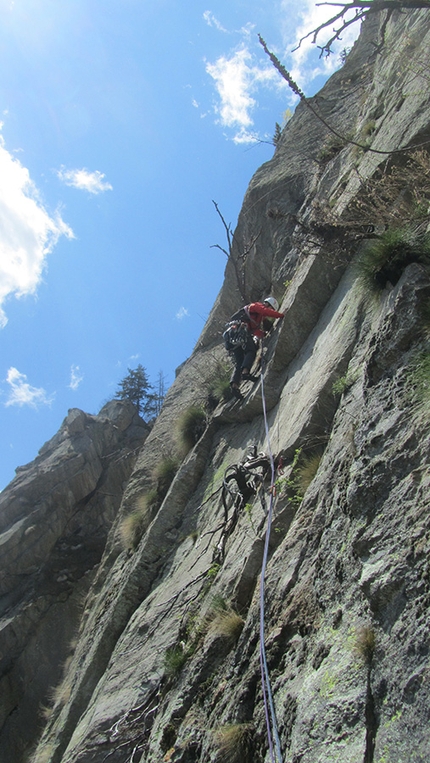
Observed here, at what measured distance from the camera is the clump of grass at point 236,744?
3529 millimetres

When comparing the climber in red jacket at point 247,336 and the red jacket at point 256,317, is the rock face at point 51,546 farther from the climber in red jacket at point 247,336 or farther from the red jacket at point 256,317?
the red jacket at point 256,317

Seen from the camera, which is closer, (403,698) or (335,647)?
(403,698)

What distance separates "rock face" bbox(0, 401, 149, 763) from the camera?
1152 cm

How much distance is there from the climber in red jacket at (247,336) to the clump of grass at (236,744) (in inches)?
223

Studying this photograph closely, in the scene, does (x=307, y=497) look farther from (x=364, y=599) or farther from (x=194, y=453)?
(x=194, y=453)

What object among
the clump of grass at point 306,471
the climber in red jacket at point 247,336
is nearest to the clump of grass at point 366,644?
the clump of grass at point 306,471

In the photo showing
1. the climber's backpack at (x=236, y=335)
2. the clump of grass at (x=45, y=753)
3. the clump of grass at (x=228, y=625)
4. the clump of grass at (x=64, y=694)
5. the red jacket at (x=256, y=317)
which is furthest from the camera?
the climber's backpack at (x=236, y=335)

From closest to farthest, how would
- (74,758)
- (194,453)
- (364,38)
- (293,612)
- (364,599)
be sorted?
(364,599)
(293,612)
(74,758)
(194,453)
(364,38)

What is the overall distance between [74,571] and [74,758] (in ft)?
27.9

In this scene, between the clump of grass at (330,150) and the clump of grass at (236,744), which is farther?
the clump of grass at (330,150)

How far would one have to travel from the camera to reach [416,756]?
2346 millimetres

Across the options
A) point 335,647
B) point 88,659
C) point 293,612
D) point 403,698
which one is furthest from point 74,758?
point 403,698

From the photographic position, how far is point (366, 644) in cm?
297

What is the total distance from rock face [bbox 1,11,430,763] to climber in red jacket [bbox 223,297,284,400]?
31 cm
